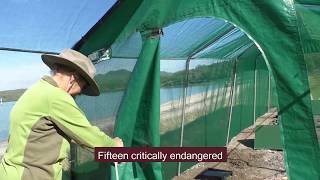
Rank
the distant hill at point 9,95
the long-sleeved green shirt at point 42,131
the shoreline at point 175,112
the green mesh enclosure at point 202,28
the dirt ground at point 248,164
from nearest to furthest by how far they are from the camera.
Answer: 1. the long-sleeved green shirt at point 42,131
2. the green mesh enclosure at point 202,28
3. the distant hill at point 9,95
4. the shoreline at point 175,112
5. the dirt ground at point 248,164

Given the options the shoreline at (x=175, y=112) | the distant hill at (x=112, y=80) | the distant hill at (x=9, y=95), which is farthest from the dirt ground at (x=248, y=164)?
the distant hill at (x=9, y=95)

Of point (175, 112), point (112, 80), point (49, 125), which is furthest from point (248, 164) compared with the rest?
point (49, 125)

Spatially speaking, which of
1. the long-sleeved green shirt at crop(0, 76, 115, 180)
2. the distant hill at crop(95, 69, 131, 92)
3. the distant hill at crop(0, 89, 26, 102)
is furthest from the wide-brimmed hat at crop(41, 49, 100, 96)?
the distant hill at crop(95, 69, 131, 92)

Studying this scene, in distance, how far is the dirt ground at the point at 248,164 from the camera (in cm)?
856

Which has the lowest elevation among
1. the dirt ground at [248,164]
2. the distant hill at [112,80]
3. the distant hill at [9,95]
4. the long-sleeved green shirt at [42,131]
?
the dirt ground at [248,164]

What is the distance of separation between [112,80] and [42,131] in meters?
2.03

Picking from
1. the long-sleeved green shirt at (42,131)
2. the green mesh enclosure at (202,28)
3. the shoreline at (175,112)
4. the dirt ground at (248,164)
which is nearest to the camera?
the long-sleeved green shirt at (42,131)

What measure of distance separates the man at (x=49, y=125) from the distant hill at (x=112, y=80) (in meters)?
1.74

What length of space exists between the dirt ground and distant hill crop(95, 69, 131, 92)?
3630 mm

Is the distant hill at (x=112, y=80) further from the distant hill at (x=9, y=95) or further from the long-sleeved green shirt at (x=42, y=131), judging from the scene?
the long-sleeved green shirt at (x=42, y=131)

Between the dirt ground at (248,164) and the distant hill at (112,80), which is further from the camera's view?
the dirt ground at (248,164)

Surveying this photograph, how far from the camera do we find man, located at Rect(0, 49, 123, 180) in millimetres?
2873

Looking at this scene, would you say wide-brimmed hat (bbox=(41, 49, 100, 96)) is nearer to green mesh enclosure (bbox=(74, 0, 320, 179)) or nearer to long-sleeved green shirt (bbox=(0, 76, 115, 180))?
long-sleeved green shirt (bbox=(0, 76, 115, 180))

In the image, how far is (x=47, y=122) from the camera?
2.90 m
